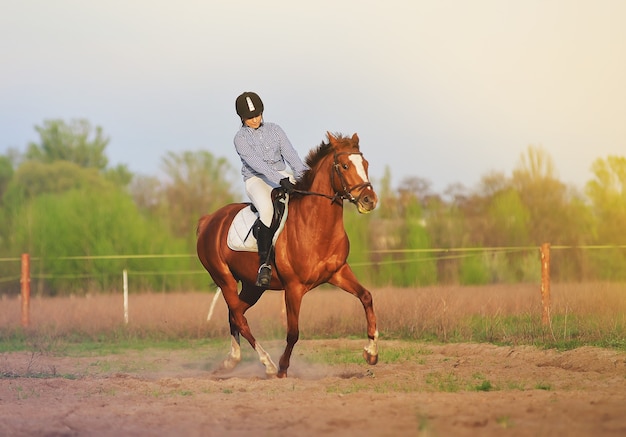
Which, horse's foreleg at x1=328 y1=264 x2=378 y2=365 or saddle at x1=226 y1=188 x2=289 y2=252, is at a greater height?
saddle at x1=226 y1=188 x2=289 y2=252

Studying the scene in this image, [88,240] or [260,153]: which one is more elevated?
[260,153]

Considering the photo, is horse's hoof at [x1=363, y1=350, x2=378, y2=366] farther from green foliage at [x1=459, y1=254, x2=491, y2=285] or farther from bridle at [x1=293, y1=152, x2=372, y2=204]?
green foliage at [x1=459, y1=254, x2=491, y2=285]

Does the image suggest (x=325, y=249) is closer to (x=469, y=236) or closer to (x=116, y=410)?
(x=116, y=410)

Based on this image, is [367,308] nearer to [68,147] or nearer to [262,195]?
[262,195]

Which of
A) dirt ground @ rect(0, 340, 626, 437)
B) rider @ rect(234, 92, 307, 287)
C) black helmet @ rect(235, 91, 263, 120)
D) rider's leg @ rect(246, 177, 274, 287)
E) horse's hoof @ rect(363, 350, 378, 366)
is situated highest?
black helmet @ rect(235, 91, 263, 120)

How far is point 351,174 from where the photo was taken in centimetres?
981

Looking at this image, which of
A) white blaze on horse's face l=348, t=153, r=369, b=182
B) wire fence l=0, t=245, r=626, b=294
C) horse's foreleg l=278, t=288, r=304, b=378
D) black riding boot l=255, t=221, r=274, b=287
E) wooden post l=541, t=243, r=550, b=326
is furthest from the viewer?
wire fence l=0, t=245, r=626, b=294

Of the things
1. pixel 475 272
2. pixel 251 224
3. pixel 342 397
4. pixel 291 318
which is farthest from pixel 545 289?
pixel 475 272

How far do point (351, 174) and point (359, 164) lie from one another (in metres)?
0.15

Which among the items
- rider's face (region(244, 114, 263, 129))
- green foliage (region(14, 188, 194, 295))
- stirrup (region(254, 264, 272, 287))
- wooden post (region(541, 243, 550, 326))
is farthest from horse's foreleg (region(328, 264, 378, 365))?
green foliage (region(14, 188, 194, 295))

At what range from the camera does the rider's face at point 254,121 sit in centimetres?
1106

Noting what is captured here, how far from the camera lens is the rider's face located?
36.3ft

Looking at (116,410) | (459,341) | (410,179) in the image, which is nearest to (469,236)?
(410,179)

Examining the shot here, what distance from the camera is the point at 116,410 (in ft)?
25.5
